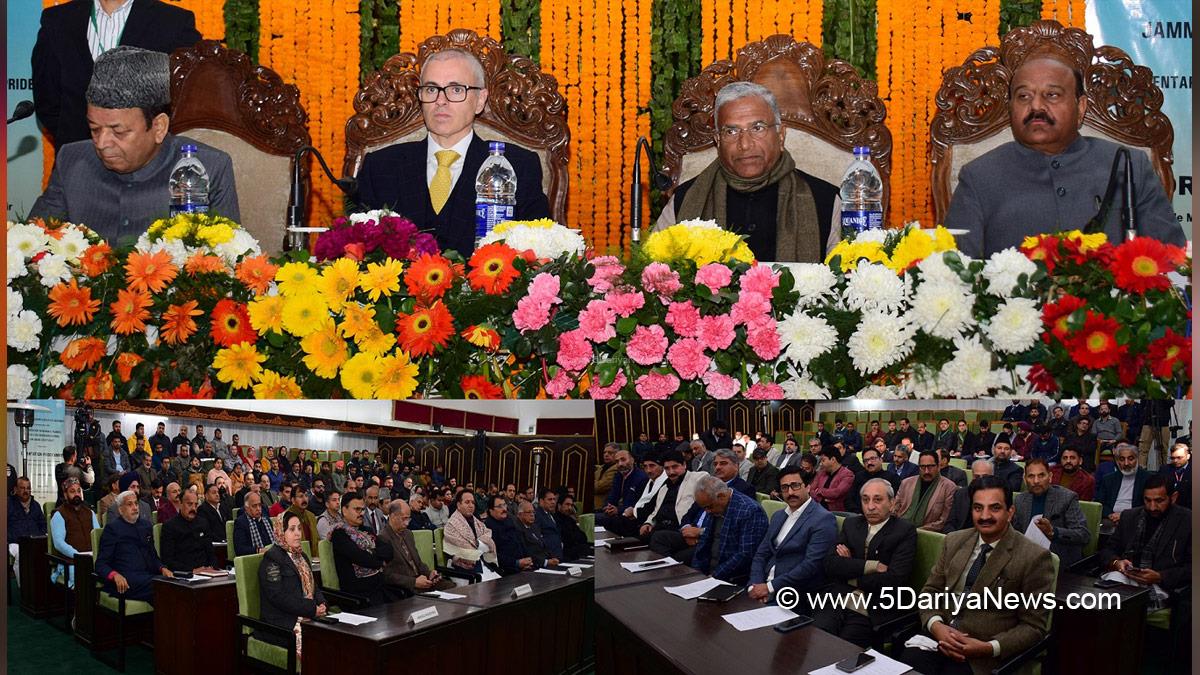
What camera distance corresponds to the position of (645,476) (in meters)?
1.81

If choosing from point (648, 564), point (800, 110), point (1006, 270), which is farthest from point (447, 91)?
point (648, 564)

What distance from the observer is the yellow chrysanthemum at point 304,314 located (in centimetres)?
217

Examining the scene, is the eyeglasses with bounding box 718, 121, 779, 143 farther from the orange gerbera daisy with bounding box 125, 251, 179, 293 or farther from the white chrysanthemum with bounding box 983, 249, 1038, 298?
the orange gerbera daisy with bounding box 125, 251, 179, 293

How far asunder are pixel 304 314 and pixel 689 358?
2.52 feet

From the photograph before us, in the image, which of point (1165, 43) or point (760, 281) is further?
point (1165, 43)

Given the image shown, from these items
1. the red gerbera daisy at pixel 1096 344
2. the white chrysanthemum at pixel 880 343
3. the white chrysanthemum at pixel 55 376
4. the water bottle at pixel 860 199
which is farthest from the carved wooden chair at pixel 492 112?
the red gerbera daisy at pixel 1096 344

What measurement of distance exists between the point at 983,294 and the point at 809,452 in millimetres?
544

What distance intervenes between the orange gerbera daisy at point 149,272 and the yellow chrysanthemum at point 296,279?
0.22 meters

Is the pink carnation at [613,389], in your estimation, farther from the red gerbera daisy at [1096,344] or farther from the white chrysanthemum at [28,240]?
the white chrysanthemum at [28,240]

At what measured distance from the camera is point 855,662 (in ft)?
5.55

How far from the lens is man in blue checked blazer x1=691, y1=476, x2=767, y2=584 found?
179cm

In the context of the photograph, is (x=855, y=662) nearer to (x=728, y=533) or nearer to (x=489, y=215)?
(x=728, y=533)

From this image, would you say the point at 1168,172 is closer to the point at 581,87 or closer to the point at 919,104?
the point at 919,104

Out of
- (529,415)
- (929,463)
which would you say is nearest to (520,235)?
(529,415)
